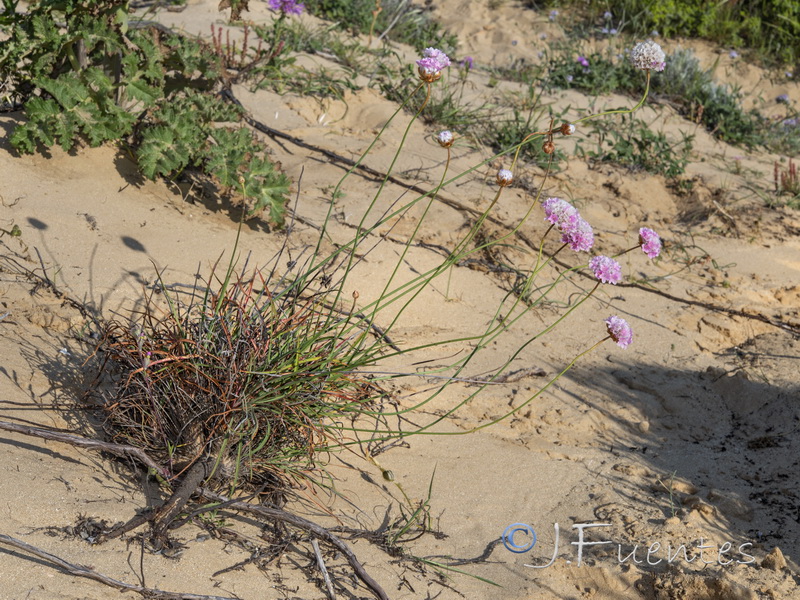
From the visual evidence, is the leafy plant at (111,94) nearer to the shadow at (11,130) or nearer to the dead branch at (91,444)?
the shadow at (11,130)

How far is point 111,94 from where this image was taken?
3.96 metres

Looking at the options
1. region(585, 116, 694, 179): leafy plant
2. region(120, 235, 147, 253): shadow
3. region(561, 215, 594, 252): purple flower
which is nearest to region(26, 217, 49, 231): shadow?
region(120, 235, 147, 253): shadow

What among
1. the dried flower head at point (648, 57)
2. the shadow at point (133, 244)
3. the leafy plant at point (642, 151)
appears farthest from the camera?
the leafy plant at point (642, 151)

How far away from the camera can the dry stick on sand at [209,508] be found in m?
2.21

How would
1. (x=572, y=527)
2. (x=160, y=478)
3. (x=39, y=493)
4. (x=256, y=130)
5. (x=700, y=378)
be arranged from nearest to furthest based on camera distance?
(x=39, y=493) < (x=160, y=478) < (x=572, y=527) < (x=700, y=378) < (x=256, y=130)

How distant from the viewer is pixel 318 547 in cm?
225

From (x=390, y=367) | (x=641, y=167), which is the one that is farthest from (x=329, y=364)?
(x=641, y=167)

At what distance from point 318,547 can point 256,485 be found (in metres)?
0.41

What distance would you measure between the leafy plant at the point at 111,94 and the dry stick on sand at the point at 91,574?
6.57 feet

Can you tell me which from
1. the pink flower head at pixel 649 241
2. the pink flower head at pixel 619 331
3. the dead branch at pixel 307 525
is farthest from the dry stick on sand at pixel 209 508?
the pink flower head at pixel 649 241

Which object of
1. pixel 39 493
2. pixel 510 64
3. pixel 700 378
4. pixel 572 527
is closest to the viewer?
pixel 39 493

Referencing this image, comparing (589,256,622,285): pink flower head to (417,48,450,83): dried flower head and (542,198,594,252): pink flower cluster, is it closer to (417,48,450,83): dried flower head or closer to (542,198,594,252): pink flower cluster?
(542,198,594,252): pink flower cluster

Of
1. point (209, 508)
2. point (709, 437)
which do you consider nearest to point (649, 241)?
point (709, 437)

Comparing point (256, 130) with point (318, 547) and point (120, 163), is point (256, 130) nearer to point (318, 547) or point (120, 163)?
point (120, 163)
